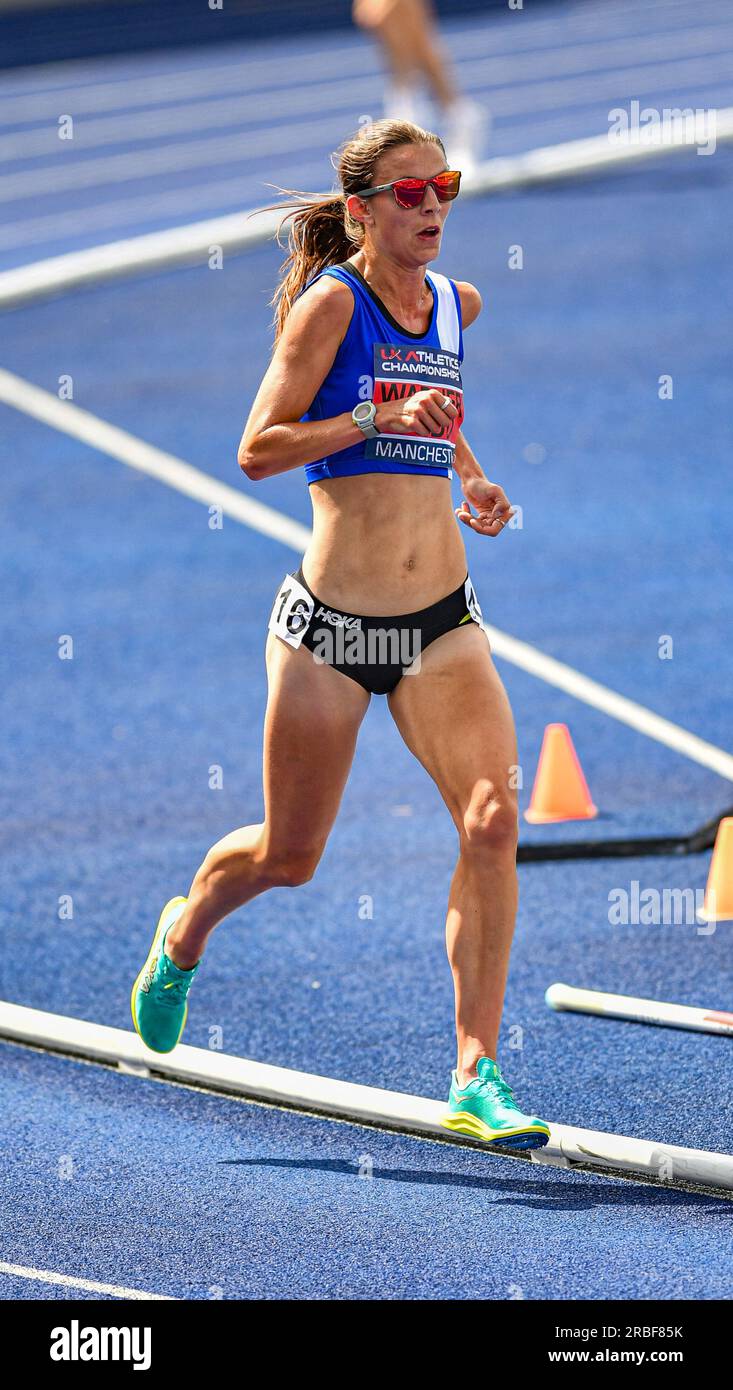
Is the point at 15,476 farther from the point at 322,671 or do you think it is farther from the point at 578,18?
the point at 578,18

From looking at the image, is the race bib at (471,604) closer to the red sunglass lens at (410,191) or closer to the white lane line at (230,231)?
the red sunglass lens at (410,191)

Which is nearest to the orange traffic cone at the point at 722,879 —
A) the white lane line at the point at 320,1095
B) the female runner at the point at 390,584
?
the white lane line at the point at 320,1095

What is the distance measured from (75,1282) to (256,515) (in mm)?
7413

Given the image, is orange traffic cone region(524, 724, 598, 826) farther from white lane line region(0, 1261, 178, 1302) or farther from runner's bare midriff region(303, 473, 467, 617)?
white lane line region(0, 1261, 178, 1302)

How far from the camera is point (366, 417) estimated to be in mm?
4598

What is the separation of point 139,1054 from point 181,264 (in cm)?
1112

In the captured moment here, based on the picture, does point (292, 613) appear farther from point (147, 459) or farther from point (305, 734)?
point (147, 459)

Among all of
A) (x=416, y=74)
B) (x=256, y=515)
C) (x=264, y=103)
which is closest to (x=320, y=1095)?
(x=256, y=515)

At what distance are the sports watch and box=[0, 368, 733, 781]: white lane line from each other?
3.66 meters

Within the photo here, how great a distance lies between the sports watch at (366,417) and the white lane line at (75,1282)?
6.44 ft

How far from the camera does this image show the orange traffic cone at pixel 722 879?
21.5ft

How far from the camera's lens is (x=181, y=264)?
15727mm

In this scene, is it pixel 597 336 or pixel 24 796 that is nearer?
pixel 24 796
